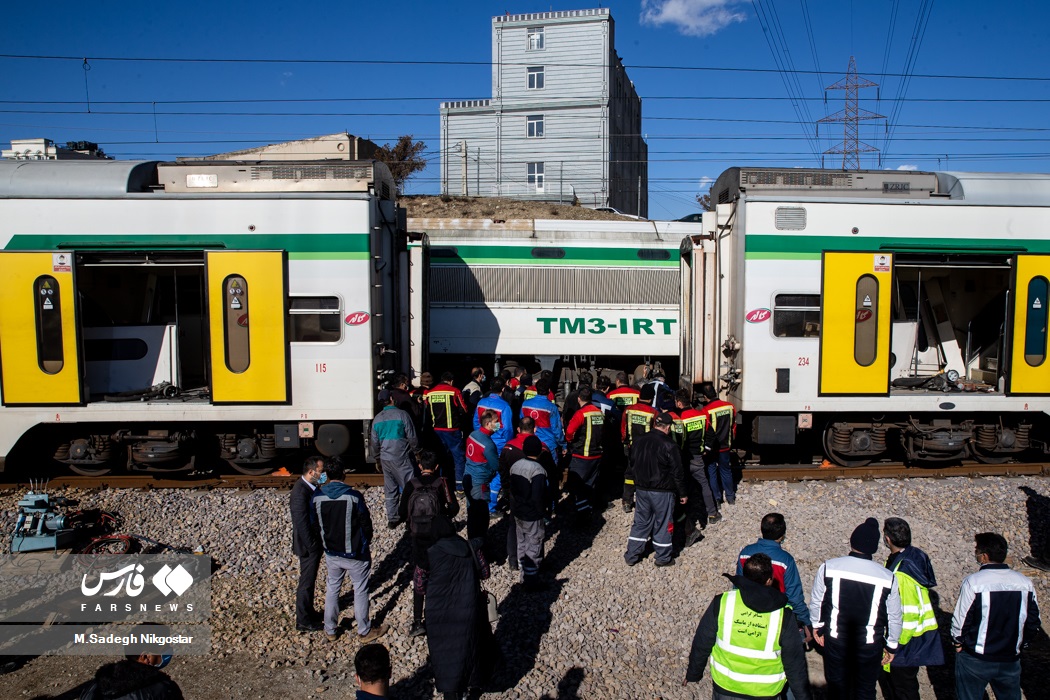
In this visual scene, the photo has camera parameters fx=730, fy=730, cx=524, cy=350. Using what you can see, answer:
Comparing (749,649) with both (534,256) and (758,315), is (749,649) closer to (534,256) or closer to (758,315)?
(758,315)

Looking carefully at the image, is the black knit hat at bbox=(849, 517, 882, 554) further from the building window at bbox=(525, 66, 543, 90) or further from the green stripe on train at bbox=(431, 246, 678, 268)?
the building window at bbox=(525, 66, 543, 90)

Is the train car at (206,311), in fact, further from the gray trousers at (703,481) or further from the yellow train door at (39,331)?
the gray trousers at (703,481)

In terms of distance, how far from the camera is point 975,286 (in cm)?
1062

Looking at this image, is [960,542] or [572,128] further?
[572,128]

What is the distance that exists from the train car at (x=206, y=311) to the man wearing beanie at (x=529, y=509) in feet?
10.1

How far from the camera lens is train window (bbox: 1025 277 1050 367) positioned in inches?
369

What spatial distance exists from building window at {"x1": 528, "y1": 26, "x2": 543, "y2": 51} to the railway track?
25963 mm

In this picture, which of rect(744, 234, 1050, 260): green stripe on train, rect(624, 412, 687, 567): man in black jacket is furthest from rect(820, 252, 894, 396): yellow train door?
rect(624, 412, 687, 567): man in black jacket

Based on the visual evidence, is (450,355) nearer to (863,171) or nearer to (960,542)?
(863,171)

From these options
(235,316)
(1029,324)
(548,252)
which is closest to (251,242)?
(235,316)

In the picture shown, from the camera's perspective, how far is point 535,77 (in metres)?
31.5

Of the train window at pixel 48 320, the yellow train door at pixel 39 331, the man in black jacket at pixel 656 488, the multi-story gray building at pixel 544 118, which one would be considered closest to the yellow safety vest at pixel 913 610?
the man in black jacket at pixel 656 488

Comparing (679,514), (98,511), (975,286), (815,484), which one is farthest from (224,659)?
(975,286)

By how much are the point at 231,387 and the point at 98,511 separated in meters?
1.95
